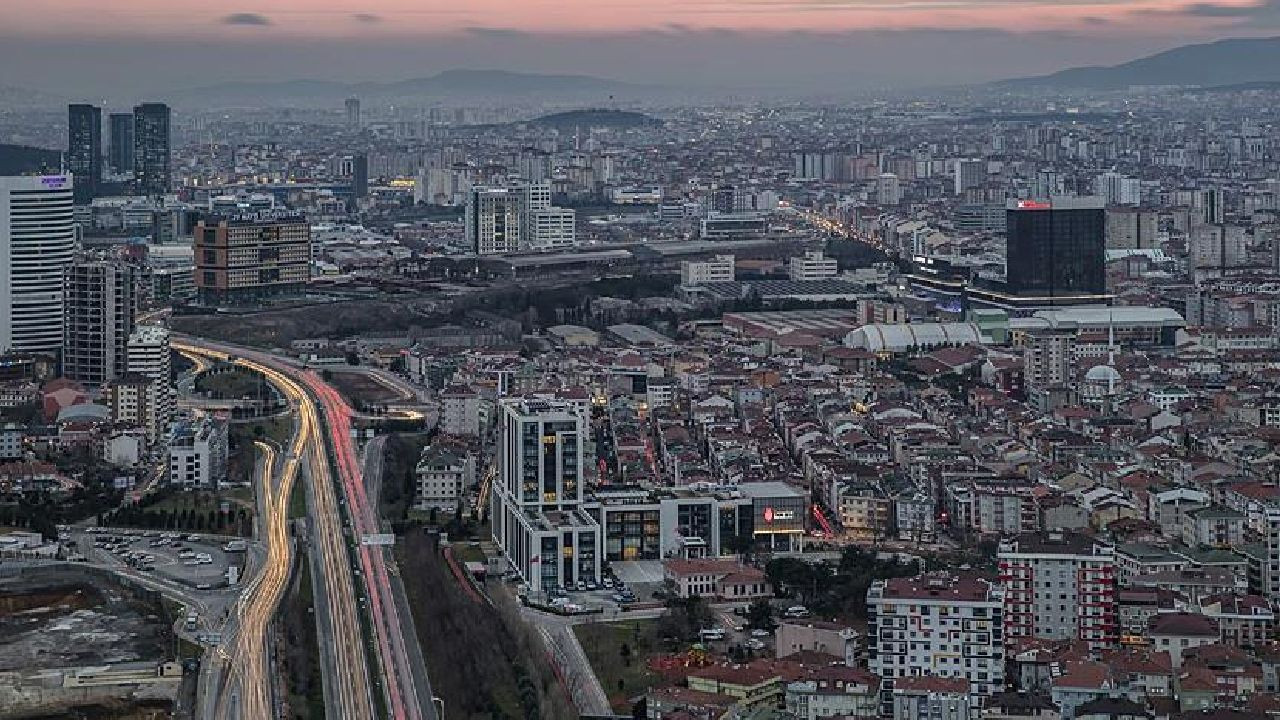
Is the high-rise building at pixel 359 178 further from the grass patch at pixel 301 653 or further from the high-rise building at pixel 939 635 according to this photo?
the high-rise building at pixel 939 635

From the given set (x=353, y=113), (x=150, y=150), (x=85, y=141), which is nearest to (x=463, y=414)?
(x=85, y=141)

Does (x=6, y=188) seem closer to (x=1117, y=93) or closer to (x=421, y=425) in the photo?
(x=421, y=425)

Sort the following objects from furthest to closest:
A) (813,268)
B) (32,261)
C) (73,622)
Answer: (813,268) → (32,261) → (73,622)

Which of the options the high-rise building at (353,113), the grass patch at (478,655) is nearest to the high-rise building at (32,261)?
the grass patch at (478,655)

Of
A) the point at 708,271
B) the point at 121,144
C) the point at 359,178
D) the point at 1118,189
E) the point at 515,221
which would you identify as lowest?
the point at 708,271

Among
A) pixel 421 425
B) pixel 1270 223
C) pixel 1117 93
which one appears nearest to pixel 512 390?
pixel 421 425

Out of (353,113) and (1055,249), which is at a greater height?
(353,113)

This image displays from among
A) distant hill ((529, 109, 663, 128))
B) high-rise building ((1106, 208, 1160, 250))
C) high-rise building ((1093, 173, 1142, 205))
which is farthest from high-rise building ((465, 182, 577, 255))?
distant hill ((529, 109, 663, 128))

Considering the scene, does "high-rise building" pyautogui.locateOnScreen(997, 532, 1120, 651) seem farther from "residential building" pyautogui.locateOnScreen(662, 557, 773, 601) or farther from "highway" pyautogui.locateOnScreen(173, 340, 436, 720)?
"highway" pyautogui.locateOnScreen(173, 340, 436, 720)

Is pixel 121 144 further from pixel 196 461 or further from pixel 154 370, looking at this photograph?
pixel 196 461
